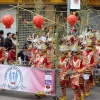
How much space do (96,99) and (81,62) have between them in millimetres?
1780

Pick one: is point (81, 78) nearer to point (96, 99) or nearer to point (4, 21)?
point (96, 99)

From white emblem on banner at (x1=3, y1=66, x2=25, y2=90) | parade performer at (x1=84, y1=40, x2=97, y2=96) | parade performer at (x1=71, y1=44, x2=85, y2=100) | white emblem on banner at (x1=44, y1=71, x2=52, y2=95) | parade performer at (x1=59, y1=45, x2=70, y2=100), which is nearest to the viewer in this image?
Result: parade performer at (x1=71, y1=44, x2=85, y2=100)

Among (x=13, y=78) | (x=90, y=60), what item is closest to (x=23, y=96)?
(x=13, y=78)

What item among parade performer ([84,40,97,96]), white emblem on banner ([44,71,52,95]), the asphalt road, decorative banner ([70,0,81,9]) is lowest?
the asphalt road

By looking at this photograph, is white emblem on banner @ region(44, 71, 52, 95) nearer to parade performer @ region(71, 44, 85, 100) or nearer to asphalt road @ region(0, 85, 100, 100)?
parade performer @ region(71, 44, 85, 100)

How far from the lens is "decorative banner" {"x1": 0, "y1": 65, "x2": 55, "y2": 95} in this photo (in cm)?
889

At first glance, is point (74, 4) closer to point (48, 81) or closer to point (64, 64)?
point (64, 64)

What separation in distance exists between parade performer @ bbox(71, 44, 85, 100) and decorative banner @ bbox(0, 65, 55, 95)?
606 mm

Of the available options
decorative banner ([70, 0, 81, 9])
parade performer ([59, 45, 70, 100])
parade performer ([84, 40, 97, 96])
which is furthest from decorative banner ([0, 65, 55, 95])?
decorative banner ([70, 0, 81, 9])

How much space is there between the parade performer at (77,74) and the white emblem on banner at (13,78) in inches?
65.2

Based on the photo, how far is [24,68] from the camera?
936 centimetres

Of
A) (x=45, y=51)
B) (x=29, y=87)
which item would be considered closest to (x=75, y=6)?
(x=45, y=51)

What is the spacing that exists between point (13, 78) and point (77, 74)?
2034 mm

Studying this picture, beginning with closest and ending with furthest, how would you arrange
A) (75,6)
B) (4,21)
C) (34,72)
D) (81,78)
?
(81,78)
(34,72)
(4,21)
(75,6)
